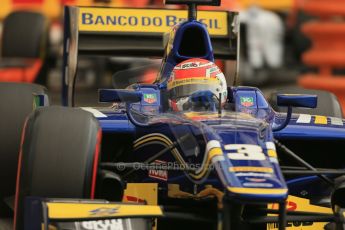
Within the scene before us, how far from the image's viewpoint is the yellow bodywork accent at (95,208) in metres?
5.04

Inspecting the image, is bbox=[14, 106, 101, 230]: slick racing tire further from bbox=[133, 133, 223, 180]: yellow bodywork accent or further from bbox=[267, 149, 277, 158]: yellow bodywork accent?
bbox=[267, 149, 277, 158]: yellow bodywork accent

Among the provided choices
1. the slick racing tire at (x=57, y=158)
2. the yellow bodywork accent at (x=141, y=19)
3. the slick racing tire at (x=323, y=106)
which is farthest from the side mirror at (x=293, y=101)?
the yellow bodywork accent at (x=141, y=19)

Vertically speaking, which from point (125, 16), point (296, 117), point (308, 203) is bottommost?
point (308, 203)

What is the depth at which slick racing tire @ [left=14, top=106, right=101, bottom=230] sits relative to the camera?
5.50 m

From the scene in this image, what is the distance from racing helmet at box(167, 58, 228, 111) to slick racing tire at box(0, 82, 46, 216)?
943mm

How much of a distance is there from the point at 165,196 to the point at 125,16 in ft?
8.35

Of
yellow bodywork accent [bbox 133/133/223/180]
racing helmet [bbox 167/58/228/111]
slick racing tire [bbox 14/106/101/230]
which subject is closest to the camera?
yellow bodywork accent [bbox 133/133/223/180]

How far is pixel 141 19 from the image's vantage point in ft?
27.0

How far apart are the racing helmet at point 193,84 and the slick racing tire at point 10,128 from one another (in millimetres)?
943

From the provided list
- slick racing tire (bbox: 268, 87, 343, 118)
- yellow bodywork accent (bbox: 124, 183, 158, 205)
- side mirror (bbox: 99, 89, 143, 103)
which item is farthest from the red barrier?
side mirror (bbox: 99, 89, 143, 103)

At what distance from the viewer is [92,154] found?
5578mm

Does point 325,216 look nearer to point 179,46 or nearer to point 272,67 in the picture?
point 179,46

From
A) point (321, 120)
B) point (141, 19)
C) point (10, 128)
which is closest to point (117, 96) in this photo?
point (10, 128)

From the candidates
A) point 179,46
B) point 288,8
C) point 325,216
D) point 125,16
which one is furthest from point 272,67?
point 325,216
